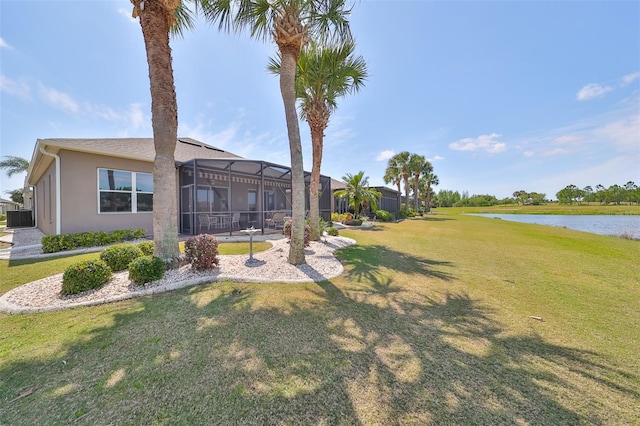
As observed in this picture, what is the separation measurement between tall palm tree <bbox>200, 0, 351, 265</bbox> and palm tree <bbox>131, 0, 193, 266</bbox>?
1844mm

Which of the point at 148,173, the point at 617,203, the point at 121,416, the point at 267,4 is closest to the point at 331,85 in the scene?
the point at 267,4

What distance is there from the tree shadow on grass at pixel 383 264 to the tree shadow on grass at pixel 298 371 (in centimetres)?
204

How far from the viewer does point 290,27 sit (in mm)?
6297

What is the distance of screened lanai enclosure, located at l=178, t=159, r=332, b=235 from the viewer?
11516 millimetres

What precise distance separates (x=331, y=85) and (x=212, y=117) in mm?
7486

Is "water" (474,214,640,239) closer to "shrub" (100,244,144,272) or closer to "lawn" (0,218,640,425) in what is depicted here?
"lawn" (0,218,640,425)

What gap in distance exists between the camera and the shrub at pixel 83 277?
13.6 feet

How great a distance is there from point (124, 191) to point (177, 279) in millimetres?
7661

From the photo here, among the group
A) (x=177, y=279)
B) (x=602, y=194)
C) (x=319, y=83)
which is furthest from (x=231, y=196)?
(x=602, y=194)

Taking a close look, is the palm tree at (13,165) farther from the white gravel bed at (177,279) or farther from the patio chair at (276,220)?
the white gravel bed at (177,279)

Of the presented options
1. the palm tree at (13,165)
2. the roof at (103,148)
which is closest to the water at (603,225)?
the roof at (103,148)

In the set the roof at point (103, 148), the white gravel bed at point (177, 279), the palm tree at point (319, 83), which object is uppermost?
the palm tree at point (319, 83)

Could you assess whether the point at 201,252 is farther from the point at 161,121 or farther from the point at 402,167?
the point at 402,167

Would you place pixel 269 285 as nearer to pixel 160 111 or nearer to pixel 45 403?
pixel 45 403
